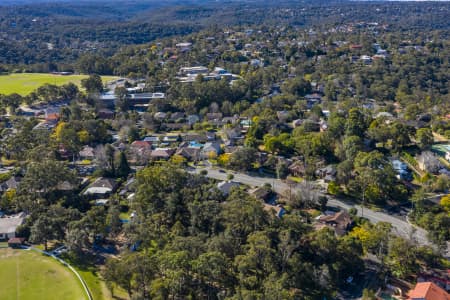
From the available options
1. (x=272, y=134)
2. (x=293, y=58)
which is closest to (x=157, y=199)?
(x=272, y=134)

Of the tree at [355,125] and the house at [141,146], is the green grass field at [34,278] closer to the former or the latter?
the house at [141,146]

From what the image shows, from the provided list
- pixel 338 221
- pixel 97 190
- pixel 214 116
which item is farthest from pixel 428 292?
pixel 214 116

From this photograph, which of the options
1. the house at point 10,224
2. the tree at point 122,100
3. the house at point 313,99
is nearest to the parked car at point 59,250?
the house at point 10,224

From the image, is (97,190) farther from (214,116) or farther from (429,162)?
(429,162)

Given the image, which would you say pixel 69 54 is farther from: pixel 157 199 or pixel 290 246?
pixel 290 246

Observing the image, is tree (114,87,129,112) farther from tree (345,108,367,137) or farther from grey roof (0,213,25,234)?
tree (345,108,367,137)

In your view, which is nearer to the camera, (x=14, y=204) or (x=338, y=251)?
(x=338, y=251)
